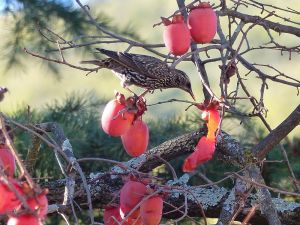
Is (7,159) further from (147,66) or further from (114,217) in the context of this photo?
(147,66)

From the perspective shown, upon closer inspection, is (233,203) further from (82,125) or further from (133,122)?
(82,125)

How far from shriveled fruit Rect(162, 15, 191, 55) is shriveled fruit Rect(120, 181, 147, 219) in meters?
0.33

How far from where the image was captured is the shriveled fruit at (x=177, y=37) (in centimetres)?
193

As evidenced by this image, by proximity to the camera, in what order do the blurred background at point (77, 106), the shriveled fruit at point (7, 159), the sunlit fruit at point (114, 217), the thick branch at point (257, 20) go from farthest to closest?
1. the blurred background at point (77, 106)
2. the thick branch at point (257, 20)
3. the sunlit fruit at point (114, 217)
4. the shriveled fruit at point (7, 159)

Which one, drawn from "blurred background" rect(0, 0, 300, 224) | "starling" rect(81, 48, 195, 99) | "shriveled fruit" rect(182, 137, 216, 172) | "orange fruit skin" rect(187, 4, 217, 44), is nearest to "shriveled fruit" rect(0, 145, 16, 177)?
"shriveled fruit" rect(182, 137, 216, 172)

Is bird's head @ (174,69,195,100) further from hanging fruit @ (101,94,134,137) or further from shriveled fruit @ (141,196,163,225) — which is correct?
Result: shriveled fruit @ (141,196,163,225)

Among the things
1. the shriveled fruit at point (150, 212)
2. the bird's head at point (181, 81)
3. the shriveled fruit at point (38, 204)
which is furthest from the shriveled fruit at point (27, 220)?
the bird's head at point (181, 81)

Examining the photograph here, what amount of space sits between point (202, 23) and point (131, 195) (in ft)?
1.44

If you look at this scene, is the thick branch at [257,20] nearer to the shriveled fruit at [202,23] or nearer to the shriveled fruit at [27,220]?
the shriveled fruit at [202,23]

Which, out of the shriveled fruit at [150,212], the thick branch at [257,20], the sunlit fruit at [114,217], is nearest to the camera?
the shriveled fruit at [150,212]

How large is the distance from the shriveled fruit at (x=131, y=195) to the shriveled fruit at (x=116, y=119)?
0.12 meters

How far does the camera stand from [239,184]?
2.40m

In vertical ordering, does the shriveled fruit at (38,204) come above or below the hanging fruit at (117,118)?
below

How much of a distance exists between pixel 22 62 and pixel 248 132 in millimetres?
1541
